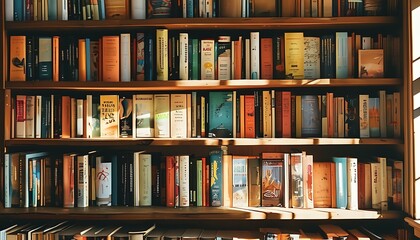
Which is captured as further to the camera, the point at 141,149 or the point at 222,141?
the point at 141,149

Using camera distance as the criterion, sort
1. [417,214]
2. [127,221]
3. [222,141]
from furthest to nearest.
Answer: [127,221]
[222,141]
[417,214]

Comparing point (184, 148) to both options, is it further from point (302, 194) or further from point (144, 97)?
point (302, 194)

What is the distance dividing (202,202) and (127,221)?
427 millimetres

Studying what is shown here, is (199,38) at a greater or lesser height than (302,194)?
greater

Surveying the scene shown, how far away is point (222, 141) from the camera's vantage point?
2.37 m

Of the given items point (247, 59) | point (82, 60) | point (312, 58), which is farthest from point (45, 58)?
point (312, 58)

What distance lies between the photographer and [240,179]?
2.43 metres

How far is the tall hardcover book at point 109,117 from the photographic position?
8.05ft

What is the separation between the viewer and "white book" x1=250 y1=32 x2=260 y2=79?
7.93 ft

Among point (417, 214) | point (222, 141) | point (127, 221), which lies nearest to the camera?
point (417, 214)

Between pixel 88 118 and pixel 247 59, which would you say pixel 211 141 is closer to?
pixel 247 59

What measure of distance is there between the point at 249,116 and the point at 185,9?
612 millimetres

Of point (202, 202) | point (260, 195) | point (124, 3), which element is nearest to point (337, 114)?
point (260, 195)

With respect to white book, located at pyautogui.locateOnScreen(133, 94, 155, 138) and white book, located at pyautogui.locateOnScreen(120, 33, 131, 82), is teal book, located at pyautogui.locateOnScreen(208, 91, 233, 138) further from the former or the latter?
white book, located at pyautogui.locateOnScreen(120, 33, 131, 82)
